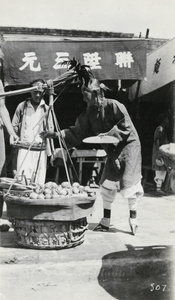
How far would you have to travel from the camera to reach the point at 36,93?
532 cm

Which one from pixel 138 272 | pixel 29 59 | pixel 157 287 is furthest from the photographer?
pixel 29 59

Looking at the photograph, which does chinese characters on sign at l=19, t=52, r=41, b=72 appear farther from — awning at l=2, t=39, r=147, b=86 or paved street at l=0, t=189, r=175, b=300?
paved street at l=0, t=189, r=175, b=300

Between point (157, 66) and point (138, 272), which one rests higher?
point (157, 66)

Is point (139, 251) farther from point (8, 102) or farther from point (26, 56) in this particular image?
point (8, 102)

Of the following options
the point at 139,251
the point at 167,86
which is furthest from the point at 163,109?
the point at 139,251

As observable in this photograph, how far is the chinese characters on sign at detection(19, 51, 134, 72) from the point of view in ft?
24.2

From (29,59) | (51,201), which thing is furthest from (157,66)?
(51,201)

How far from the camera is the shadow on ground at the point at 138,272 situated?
134 inches

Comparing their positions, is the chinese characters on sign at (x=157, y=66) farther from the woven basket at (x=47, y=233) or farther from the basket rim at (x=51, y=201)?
the woven basket at (x=47, y=233)

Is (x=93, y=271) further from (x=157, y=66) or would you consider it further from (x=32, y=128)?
(x=157, y=66)

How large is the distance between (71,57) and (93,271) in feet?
16.6

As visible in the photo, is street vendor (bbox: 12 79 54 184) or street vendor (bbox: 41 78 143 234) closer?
street vendor (bbox: 41 78 143 234)

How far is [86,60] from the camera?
7551 millimetres

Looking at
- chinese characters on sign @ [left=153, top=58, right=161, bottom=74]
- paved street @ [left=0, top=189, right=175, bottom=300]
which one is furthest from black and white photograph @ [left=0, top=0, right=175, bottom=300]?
chinese characters on sign @ [left=153, top=58, right=161, bottom=74]
